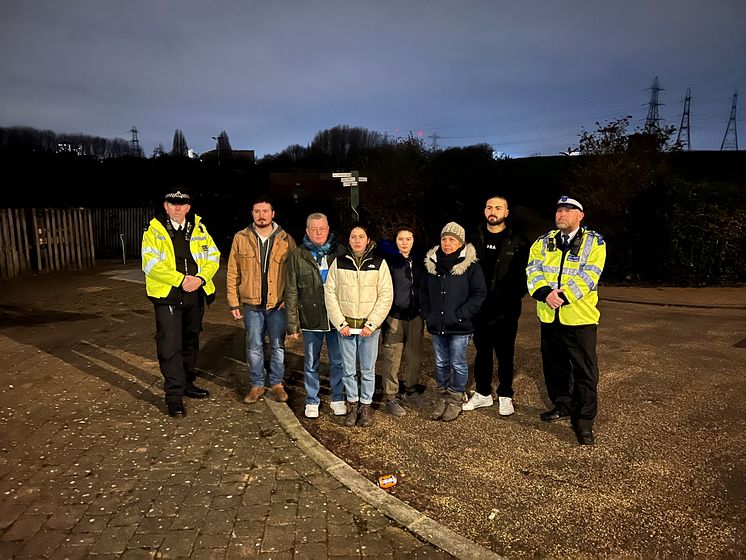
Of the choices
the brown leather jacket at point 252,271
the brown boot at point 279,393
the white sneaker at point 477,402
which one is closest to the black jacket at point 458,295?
the white sneaker at point 477,402

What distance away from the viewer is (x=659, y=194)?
41.0 ft

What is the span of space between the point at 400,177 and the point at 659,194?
757 centimetres

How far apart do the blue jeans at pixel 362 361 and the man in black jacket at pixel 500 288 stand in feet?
3.09

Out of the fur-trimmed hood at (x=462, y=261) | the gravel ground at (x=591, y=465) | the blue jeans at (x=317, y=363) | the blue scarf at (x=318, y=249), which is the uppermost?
the blue scarf at (x=318, y=249)

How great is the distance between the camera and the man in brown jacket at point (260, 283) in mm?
5023

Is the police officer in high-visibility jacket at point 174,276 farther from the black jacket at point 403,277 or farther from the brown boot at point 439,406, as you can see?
the brown boot at point 439,406

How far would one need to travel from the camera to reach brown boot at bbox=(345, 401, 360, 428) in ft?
15.5

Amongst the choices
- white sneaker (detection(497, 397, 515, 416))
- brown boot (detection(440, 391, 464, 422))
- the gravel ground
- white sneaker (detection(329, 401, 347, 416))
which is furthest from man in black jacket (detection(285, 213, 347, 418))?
white sneaker (detection(497, 397, 515, 416))

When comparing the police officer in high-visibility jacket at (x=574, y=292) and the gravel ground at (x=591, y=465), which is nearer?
the gravel ground at (x=591, y=465)

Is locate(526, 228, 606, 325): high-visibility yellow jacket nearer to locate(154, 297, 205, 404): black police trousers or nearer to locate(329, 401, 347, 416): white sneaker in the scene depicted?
locate(329, 401, 347, 416): white sneaker

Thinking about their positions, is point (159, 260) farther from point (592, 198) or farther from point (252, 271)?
point (592, 198)

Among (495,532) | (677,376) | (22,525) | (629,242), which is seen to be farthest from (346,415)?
(629,242)

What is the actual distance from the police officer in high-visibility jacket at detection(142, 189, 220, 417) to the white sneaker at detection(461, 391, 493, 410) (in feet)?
8.34

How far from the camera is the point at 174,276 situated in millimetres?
4770
